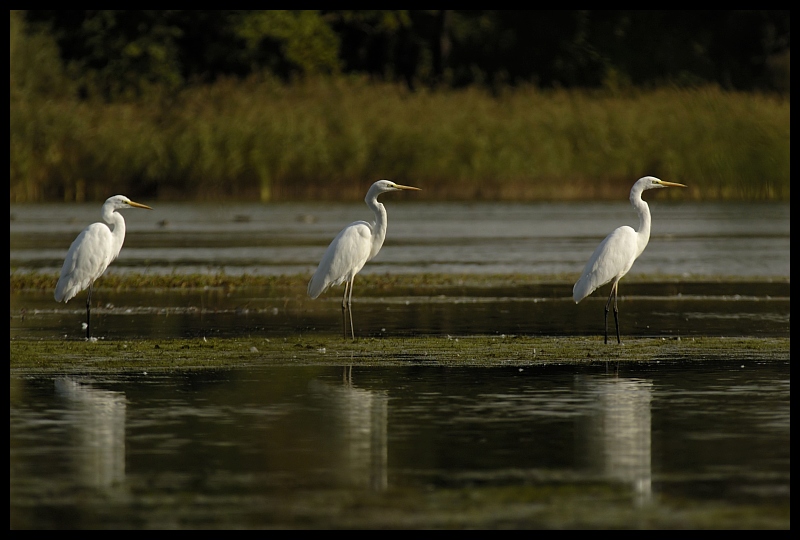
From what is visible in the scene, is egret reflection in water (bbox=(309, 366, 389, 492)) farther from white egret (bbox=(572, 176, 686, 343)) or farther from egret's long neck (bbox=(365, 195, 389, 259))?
egret's long neck (bbox=(365, 195, 389, 259))

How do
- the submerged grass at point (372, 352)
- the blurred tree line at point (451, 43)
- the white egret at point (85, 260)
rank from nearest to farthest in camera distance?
1. the submerged grass at point (372, 352)
2. the white egret at point (85, 260)
3. the blurred tree line at point (451, 43)

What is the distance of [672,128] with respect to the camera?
3127 cm

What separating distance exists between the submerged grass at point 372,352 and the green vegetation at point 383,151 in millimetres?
18884

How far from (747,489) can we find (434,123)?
1011 inches

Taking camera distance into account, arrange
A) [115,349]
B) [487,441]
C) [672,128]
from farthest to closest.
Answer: [672,128] → [115,349] → [487,441]

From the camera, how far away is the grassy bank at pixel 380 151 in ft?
101

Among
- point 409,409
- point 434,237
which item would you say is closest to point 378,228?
point 409,409

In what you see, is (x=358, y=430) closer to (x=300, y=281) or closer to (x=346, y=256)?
(x=346, y=256)

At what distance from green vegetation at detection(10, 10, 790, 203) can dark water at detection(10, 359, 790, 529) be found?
68.8 feet

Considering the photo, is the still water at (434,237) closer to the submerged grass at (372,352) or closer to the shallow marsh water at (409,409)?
the shallow marsh water at (409,409)

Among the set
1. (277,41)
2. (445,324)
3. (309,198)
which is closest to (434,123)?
(309,198)

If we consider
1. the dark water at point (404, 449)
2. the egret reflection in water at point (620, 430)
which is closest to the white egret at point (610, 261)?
the dark water at point (404, 449)

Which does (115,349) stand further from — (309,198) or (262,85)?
(262,85)

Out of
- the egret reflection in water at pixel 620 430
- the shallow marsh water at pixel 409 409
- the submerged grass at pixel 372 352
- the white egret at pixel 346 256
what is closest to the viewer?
the shallow marsh water at pixel 409 409
